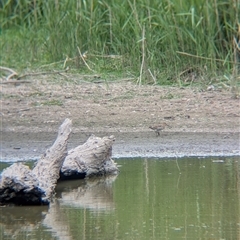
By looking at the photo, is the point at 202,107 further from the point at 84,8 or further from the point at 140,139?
the point at 84,8

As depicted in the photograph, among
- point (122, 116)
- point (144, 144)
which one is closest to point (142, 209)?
point (144, 144)

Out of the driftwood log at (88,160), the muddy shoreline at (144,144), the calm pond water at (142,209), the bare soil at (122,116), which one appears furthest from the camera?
the bare soil at (122,116)

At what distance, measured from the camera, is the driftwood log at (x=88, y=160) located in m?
5.31

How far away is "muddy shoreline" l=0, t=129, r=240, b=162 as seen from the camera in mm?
6242

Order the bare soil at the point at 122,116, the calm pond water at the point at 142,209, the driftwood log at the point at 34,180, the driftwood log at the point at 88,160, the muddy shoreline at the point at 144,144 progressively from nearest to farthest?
1. the calm pond water at the point at 142,209
2. the driftwood log at the point at 34,180
3. the driftwood log at the point at 88,160
4. the muddy shoreline at the point at 144,144
5. the bare soil at the point at 122,116

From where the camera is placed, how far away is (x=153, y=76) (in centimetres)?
819

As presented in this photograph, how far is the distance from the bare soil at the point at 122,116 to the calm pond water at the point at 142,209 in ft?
2.75

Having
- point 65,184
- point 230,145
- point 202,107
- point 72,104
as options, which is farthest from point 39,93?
point 65,184

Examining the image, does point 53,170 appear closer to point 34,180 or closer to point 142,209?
point 34,180

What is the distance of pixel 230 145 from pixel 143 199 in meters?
1.81

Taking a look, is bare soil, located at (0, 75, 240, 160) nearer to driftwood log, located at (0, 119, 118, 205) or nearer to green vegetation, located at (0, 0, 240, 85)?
green vegetation, located at (0, 0, 240, 85)

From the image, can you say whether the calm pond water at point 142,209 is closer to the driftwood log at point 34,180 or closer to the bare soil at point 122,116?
the driftwood log at point 34,180

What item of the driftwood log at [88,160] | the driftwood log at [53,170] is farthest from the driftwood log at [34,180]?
the driftwood log at [88,160]

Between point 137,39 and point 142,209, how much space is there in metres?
3.98
